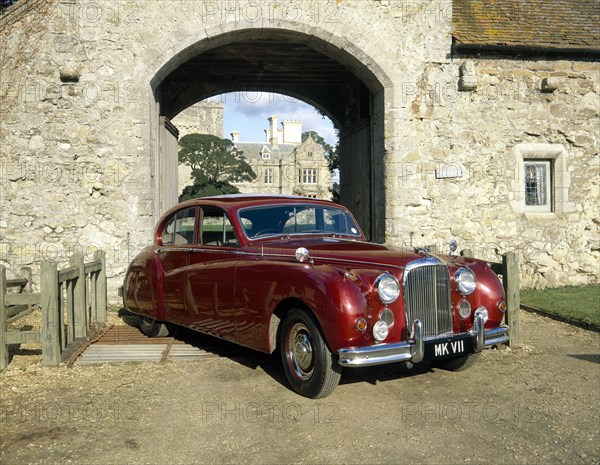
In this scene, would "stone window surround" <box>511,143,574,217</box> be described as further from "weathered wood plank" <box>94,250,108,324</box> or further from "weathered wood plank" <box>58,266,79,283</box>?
"weathered wood plank" <box>58,266,79,283</box>

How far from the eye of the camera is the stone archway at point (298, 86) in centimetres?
957

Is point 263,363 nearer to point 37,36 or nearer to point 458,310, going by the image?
point 458,310

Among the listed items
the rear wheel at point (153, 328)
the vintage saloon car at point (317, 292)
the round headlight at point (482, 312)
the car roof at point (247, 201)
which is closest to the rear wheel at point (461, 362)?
the vintage saloon car at point (317, 292)

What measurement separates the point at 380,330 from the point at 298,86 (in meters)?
10.6

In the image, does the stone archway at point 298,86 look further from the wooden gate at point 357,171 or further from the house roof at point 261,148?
the house roof at point 261,148

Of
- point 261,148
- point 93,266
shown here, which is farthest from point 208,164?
point 93,266

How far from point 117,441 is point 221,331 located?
73.7 inches

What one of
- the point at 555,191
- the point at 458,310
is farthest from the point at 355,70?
the point at 458,310

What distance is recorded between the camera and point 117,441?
12.0 feet

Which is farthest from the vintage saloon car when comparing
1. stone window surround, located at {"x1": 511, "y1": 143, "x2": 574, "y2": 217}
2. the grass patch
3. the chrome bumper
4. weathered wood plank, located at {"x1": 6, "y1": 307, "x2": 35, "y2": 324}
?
stone window surround, located at {"x1": 511, "y1": 143, "x2": 574, "y2": 217}

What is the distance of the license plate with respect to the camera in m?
4.34

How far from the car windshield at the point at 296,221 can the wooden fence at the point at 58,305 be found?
6.61 feet

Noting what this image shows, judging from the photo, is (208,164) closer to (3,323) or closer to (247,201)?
(247,201)

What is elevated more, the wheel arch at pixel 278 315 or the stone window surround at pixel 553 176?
the stone window surround at pixel 553 176
